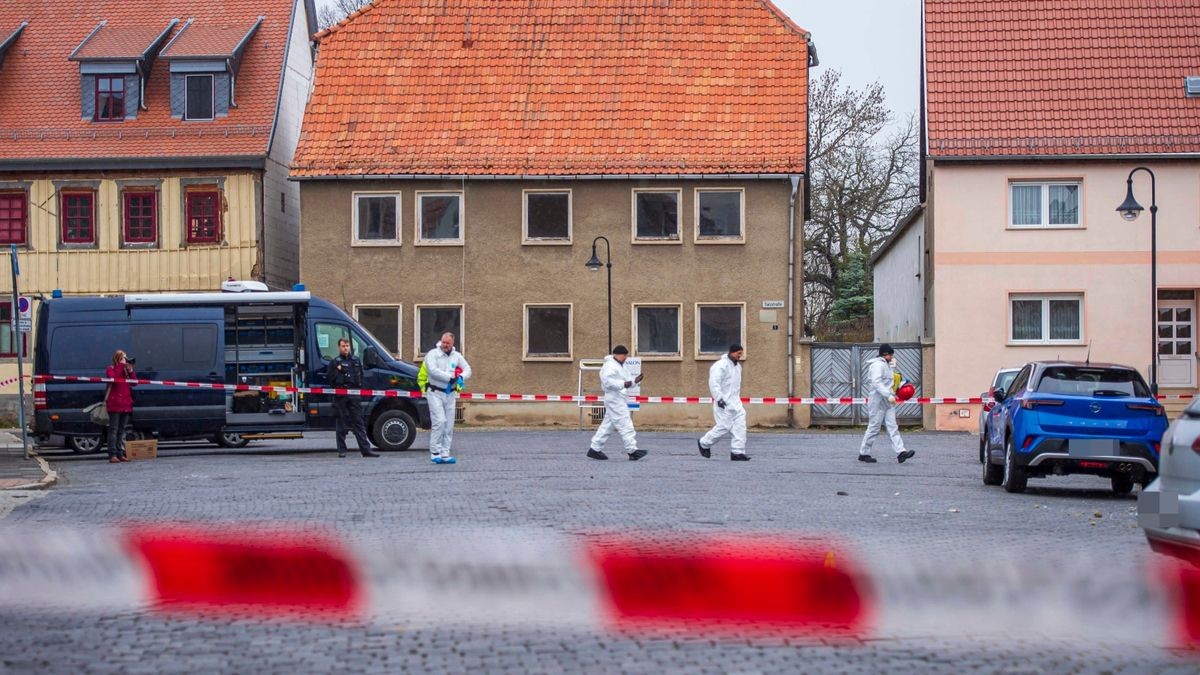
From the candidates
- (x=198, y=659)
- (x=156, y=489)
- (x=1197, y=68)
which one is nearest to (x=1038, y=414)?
(x=156, y=489)

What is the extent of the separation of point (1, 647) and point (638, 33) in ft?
113

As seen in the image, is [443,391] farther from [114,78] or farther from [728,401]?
[114,78]

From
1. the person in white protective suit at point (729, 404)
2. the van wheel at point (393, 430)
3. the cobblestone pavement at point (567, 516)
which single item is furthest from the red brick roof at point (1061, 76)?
the van wheel at point (393, 430)

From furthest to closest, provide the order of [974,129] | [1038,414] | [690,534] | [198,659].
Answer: [974,129] < [1038,414] < [690,534] < [198,659]

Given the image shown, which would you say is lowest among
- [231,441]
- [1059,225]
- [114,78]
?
[231,441]

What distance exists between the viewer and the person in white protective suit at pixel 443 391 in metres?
22.1

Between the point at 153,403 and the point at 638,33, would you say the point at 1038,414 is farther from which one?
the point at 638,33

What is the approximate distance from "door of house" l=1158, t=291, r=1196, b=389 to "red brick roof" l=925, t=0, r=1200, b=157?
11.0 ft

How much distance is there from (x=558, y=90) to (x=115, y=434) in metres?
18.7

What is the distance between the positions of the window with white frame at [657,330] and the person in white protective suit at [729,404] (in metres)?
15.4

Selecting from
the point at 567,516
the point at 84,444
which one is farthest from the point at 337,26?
the point at 567,516

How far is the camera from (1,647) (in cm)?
782

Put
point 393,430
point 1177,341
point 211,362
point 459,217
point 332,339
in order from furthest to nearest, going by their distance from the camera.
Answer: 1. point 459,217
2. point 1177,341
3. point 332,339
4. point 211,362
5. point 393,430

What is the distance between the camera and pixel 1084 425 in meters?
17.8
